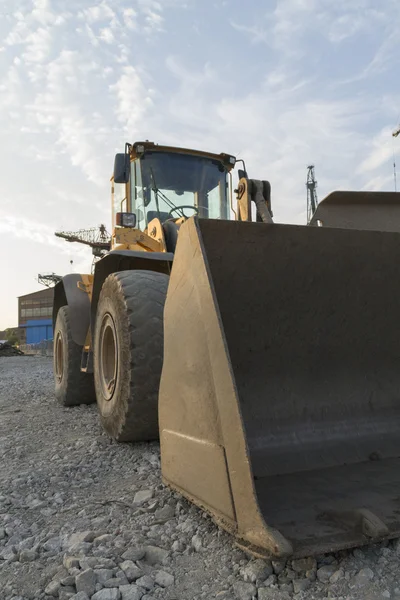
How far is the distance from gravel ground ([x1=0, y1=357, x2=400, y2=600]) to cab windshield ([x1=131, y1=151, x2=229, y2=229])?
256 centimetres

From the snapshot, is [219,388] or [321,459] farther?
[321,459]

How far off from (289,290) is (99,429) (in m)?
2.32

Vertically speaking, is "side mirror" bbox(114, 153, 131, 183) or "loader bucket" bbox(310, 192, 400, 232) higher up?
"side mirror" bbox(114, 153, 131, 183)

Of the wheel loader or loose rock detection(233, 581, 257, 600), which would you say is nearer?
loose rock detection(233, 581, 257, 600)

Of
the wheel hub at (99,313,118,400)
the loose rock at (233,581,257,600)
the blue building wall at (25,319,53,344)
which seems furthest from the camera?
the blue building wall at (25,319,53,344)

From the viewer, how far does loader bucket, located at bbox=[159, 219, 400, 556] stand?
5.73 feet

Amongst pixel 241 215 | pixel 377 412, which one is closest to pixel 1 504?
pixel 377 412

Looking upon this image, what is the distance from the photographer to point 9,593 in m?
1.62

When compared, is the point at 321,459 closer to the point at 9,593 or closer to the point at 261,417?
the point at 261,417

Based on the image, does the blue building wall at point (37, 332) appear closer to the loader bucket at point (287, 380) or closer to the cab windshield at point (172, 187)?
the cab windshield at point (172, 187)

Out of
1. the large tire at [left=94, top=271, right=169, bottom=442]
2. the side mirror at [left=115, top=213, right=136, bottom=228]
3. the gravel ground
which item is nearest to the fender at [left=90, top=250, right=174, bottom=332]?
the large tire at [left=94, top=271, right=169, bottom=442]

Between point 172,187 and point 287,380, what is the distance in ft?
9.51

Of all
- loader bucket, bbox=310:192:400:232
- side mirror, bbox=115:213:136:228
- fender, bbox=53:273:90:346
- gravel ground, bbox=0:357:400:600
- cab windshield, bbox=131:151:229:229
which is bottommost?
gravel ground, bbox=0:357:400:600

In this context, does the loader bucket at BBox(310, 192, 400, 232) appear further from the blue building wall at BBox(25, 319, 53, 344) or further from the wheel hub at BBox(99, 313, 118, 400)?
the blue building wall at BBox(25, 319, 53, 344)
